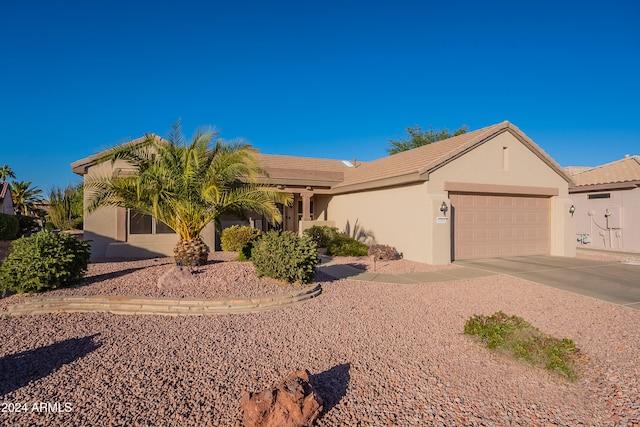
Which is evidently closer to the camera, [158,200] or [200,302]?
[200,302]

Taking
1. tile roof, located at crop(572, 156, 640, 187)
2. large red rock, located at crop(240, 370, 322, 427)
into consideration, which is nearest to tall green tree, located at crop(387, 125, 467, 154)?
tile roof, located at crop(572, 156, 640, 187)

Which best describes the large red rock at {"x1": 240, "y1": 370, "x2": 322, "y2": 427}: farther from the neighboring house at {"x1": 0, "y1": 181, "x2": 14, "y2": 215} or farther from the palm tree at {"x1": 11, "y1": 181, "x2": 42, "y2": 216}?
the palm tree at {"x1": 11, "y1": 181, "x2": 42, "y2": 216}

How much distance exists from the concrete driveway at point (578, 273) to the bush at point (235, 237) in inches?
297

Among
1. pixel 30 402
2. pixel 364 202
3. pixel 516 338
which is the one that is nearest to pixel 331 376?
pixel 516 338

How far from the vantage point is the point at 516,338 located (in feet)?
14.8

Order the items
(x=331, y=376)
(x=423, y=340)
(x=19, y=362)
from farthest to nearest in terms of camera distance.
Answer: (x=423, y=340)
(x=19, y=362)
(x=331, y=376)

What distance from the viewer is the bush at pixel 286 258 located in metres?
7.18

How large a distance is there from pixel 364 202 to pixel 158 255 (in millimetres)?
8267

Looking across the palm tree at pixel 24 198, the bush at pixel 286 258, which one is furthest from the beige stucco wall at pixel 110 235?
the palm tree at pixel 24 198

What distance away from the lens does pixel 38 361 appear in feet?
13.6

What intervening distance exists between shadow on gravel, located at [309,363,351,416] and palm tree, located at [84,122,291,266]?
5.14 m

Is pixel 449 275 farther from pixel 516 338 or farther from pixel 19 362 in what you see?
pixel 19 362

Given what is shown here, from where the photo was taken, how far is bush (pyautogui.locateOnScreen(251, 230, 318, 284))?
7.18m

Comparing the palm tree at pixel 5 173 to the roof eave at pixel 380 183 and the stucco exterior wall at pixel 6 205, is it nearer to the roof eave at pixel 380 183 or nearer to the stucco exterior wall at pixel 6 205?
the stucco exterior wall at pixel 6 205
